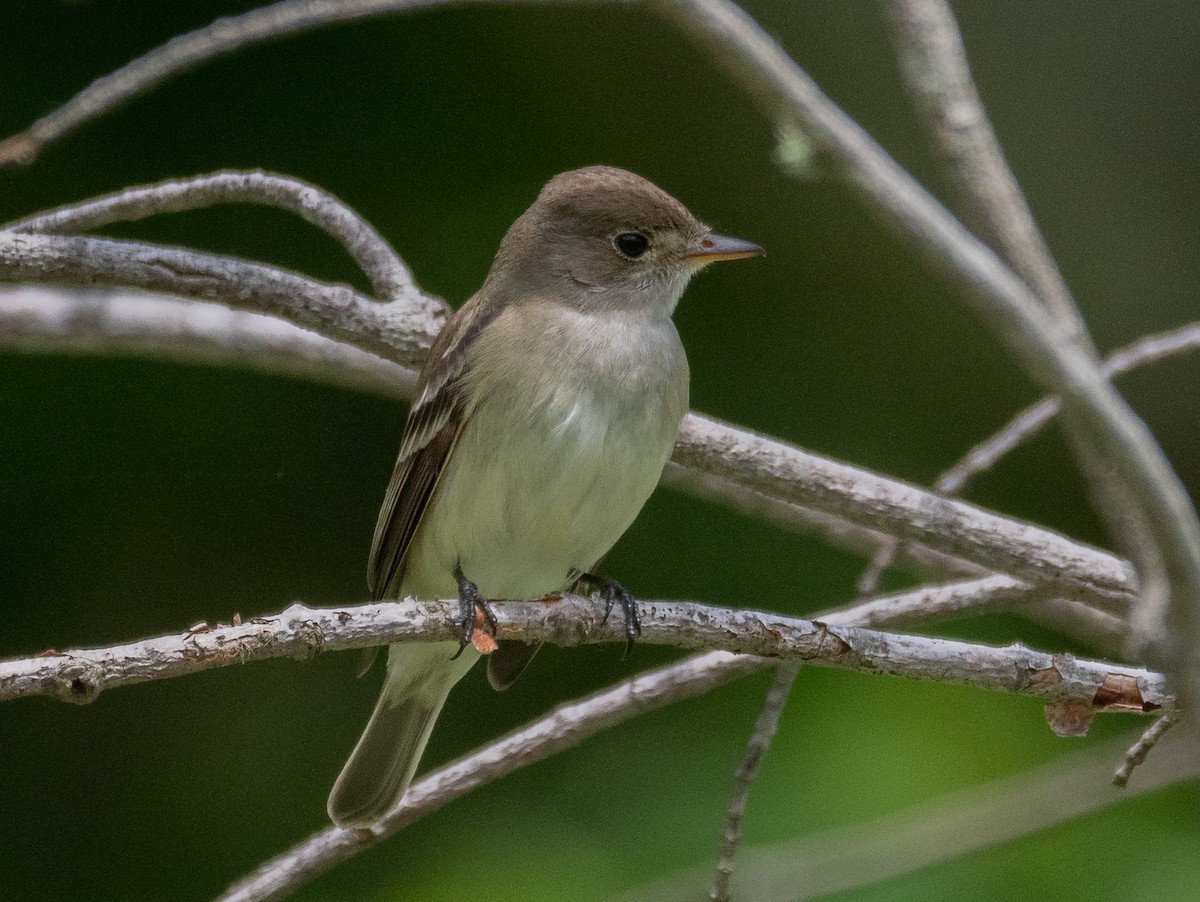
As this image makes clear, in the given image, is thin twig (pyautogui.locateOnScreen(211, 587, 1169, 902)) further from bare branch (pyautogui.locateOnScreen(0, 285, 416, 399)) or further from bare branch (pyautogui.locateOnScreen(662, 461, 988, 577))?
bare branch (pyautogui.locateOnScreen(0, 285, 416, 399))

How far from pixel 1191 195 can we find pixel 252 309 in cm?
347

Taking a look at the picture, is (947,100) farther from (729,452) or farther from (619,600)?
(619,600)

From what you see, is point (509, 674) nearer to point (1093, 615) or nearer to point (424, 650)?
point (424, 650)

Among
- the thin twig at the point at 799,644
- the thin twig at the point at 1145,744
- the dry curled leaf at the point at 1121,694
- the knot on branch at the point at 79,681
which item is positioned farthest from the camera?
the dry curled leaf at the point at 1121,694

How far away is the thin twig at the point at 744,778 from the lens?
2.68 m

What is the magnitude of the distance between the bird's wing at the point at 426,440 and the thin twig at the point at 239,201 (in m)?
→ 0.17

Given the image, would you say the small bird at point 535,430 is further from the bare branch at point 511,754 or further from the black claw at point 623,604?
the bare branch at point 511,754

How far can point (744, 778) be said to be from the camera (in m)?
2.80

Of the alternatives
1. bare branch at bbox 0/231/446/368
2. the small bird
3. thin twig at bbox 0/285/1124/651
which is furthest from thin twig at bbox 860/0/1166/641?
thin twig at bbox 0/285/1124/651

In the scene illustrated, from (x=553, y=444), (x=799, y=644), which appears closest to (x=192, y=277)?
(x=553, y=444)

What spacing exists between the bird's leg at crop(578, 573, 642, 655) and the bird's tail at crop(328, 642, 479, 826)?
33cm

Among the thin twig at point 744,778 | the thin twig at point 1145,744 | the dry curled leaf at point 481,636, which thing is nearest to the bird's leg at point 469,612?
the dry curled leaf at point 481,636

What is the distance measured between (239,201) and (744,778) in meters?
1.68

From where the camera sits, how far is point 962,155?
1646 mm
